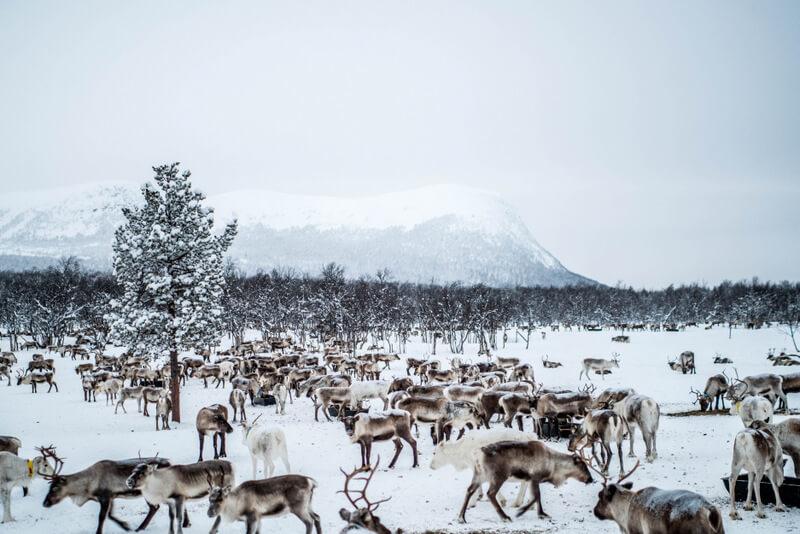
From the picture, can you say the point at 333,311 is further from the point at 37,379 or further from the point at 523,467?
the point at 523,467

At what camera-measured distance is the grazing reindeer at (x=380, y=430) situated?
1273 cm

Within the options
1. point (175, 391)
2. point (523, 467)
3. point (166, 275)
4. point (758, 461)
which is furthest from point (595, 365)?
point (166, 275)

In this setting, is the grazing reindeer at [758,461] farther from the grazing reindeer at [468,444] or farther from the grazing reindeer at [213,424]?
the grazing reindeer at [213,424]

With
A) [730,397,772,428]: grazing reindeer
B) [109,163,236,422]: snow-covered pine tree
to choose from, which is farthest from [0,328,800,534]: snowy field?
[109,163,236,422]: snow-covered pine tree

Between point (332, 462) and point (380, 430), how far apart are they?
6.80 ft

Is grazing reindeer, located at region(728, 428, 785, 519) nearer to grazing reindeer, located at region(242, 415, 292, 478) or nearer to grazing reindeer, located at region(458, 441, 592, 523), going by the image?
grazing reindeer, located at region(458, 441, 592, 523)

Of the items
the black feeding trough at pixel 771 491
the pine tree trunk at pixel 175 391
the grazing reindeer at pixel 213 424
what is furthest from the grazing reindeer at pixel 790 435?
the pine tree trunk at pixel 175 391

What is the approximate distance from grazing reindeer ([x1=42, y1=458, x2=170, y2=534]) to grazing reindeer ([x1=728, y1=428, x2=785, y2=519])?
1034 cm

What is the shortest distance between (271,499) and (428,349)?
50806 mm

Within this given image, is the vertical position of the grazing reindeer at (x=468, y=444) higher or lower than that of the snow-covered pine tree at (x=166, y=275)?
lower

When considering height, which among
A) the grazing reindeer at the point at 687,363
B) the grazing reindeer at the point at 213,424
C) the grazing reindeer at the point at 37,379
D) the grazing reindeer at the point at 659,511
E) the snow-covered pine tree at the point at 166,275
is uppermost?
the snow-covered pine tree at the point at 166,275

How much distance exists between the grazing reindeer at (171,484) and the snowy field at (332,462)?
631 mm

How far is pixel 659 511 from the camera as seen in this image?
6.69 metres

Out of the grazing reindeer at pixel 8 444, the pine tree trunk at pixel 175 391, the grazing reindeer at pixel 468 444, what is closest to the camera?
the grazing reindeer at pixel 468 444
